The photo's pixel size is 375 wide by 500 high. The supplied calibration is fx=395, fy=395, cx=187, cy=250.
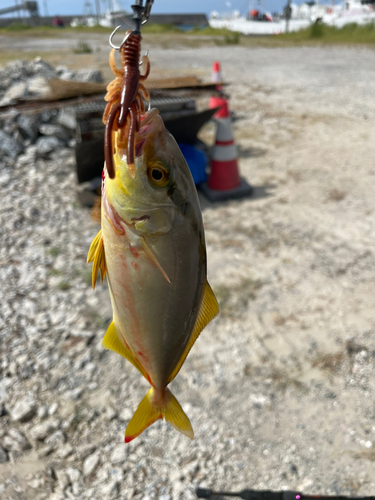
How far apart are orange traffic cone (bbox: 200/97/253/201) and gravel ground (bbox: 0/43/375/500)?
0.63 ft

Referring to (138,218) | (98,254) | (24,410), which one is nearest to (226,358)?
(24,410)

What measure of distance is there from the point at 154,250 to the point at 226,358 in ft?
7.60

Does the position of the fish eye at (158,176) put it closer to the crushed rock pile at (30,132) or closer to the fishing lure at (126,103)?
the fishing lure at (126,103)

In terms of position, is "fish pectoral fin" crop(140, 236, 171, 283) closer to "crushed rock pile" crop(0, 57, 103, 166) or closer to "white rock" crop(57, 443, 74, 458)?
"white rock" crop(57, 443, 74, 458)

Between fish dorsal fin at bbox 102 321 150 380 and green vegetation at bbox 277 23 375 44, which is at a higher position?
fish dorsal fin at bbox 102 321 150 380

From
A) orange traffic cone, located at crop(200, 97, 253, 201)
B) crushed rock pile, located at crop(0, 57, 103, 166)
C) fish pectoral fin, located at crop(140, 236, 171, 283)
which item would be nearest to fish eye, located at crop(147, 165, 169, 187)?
fish pectoral fin, located at crop(140, 236, 171, 283)

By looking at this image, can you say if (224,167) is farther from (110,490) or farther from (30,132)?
(110,490)

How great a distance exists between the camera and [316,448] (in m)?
2.51

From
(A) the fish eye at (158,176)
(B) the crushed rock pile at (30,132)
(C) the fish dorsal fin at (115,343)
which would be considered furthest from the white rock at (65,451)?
(B) the crushed rock pile at (30,132)

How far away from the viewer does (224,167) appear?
→ 217 inches

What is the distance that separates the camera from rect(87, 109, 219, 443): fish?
95cm

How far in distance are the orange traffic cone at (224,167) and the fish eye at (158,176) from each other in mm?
4494

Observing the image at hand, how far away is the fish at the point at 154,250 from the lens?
955 mm

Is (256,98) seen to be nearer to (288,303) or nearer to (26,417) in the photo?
(288,303)
